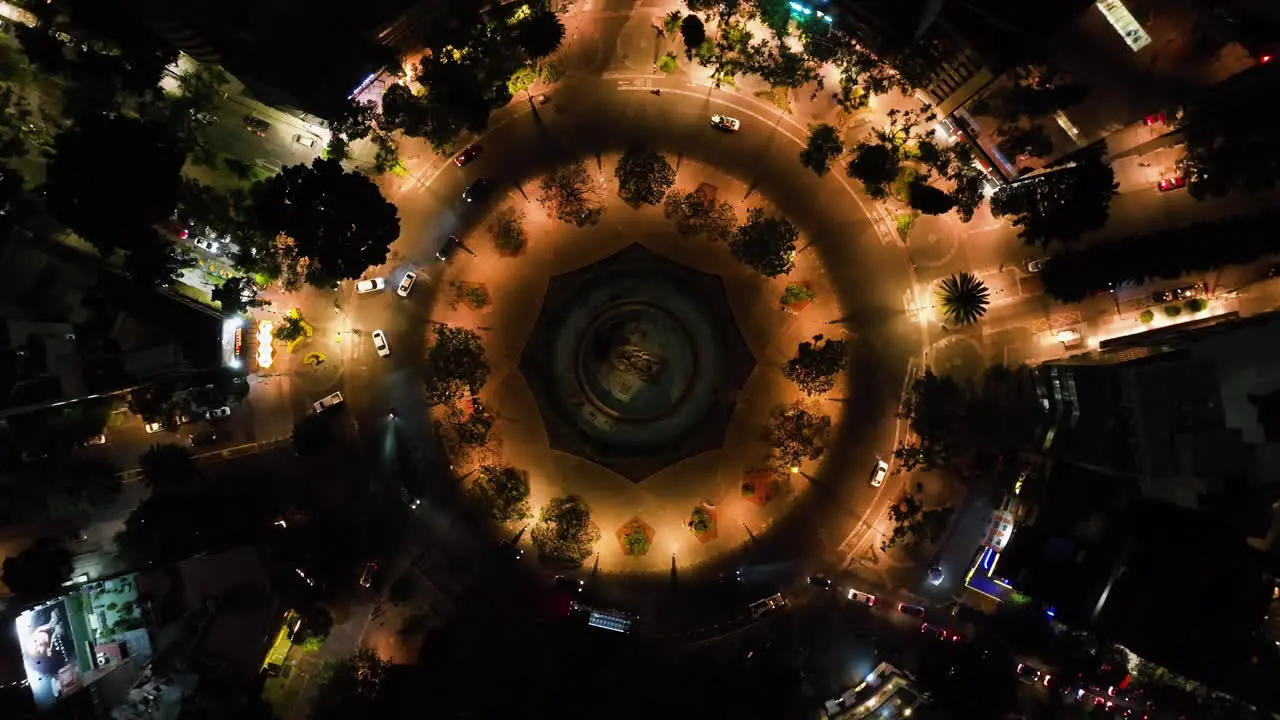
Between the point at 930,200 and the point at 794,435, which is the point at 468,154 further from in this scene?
the point at 930,200

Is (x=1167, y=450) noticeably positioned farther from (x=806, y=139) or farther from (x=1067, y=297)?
(x=806, y=139)

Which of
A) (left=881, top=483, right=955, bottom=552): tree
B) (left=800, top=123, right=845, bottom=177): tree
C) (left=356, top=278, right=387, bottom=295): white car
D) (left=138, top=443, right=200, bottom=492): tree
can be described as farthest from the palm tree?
(left=138, top=443, right=200, bottom=492): tree

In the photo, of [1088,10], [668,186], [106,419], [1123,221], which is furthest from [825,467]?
[106,419]

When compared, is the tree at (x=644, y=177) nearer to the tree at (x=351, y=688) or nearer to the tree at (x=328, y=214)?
the tree at (x=328, y=214)

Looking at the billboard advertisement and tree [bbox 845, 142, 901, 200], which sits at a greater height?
tree [bbox 845, 142, 901, 200]

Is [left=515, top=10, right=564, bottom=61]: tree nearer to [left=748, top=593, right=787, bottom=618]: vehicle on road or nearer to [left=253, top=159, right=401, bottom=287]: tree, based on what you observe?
[left=253, top=159, right=401, bottom=287]: tree

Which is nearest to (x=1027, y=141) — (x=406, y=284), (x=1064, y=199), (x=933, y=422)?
(x=1064, y=199)
